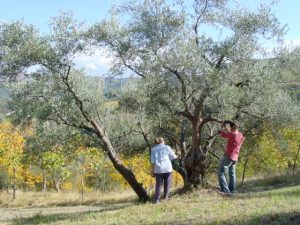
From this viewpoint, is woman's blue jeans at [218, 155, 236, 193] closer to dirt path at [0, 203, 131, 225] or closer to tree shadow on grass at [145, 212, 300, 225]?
dirt path at [0, 203, 131, 225]

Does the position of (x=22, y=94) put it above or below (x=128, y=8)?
below

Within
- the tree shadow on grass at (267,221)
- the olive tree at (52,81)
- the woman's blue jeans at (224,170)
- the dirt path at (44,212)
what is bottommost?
the dirt path at (44,212)

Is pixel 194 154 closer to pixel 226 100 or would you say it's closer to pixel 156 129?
pixel 226 100

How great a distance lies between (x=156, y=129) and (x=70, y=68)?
6793mm

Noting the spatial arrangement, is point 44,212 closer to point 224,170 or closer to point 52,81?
point 52,81

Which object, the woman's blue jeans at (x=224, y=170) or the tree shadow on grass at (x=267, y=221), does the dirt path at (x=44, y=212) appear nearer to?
the woman's blue jeans at (x=224, y=170)

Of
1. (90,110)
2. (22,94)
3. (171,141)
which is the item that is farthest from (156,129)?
(22,94)

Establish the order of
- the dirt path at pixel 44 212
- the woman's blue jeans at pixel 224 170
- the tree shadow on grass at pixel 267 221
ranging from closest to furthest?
the tree shadow on grass at pixel 267 221 < the woman's blue jeans at pixel 224 170 < the dirt path at pixel 44 212

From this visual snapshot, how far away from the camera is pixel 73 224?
11.1 metres

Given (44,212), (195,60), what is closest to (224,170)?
(195,60)

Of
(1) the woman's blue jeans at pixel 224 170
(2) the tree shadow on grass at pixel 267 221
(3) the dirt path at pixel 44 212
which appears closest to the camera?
(2) the tree shadow on grass at pixel 267 221

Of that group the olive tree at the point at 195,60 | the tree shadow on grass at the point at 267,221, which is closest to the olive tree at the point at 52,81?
the olive tree at the point at 195,60

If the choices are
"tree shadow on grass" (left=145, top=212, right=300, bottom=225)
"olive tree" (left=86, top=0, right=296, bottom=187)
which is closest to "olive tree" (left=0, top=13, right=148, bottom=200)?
"olive tree" (left=86, top=0, right=296, bottom=187)

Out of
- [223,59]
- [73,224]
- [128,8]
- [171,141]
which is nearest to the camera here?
[73,224]
